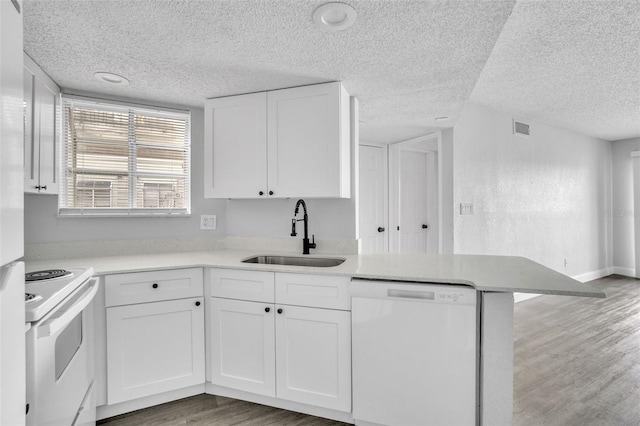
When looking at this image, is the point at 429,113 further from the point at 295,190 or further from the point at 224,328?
the point at 224,328

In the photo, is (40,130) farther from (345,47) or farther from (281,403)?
(281,403)

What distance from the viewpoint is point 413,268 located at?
1.91 meters

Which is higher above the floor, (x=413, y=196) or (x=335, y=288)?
(x=413, y=196)

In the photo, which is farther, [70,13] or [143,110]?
[143,110]

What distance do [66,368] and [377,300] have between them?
56.9 inches

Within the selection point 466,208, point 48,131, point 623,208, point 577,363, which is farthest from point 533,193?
point 48,131

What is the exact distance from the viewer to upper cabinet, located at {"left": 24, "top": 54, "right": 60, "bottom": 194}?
1.88 meters

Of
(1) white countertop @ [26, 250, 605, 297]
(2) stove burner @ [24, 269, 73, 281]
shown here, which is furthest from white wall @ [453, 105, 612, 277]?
(2) stove burner @ [24, 269, 73, 281]

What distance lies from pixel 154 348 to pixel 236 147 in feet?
4.83

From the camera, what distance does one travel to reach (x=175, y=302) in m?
2.05

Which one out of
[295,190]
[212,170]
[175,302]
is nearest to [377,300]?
[295,190]

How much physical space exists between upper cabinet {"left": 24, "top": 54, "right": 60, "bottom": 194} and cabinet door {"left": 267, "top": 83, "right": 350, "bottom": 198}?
140cm

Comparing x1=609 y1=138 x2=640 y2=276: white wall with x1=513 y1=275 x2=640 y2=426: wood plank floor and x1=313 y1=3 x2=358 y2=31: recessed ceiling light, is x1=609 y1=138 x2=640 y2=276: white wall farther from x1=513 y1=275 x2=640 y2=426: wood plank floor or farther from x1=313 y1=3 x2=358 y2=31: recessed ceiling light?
x1=313 y1=3 x2=358 y2=31: recessed ceiling light

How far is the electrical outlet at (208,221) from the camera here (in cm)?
284
